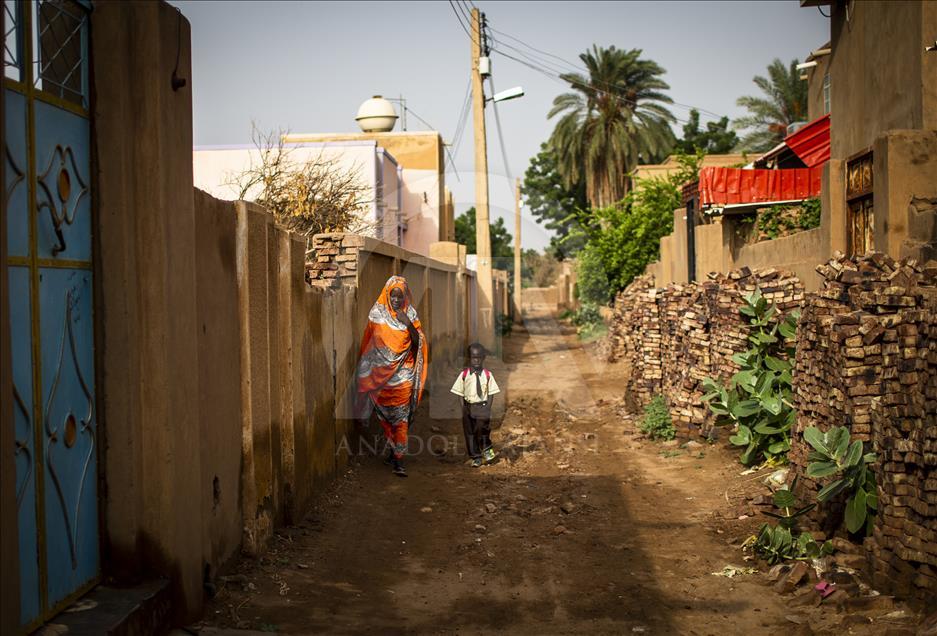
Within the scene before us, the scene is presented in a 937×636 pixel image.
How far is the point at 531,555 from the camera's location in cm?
656

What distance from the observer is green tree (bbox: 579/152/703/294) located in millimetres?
25469

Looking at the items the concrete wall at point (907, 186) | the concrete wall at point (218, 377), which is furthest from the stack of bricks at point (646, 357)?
the concrete wall at point (218, 377)

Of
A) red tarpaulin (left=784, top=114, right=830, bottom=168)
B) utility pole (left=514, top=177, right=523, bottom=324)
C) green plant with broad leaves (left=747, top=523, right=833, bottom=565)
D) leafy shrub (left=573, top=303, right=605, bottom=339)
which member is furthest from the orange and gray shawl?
utility pole (left=514, top=177, right=523, bottom=324)

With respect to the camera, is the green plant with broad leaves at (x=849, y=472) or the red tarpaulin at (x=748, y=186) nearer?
the green plant with broad leaves at (x=849, y=472)

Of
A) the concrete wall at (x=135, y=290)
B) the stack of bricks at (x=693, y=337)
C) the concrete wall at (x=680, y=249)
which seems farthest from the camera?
the concrete wall at (x=680, y=249)

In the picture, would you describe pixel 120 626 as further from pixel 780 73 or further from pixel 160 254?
pixel 780 73

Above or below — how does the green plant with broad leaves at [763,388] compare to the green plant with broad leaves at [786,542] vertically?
above

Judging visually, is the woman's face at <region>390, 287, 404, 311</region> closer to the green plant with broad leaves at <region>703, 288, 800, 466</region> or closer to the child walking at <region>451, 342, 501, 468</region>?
the child walking at <region>451, 342, 501, 468</region>

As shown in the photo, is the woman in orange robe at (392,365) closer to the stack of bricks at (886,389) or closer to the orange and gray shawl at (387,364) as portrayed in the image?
the orange and gray shawl at (387,364)

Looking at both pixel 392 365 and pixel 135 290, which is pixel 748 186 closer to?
pixel 392 365

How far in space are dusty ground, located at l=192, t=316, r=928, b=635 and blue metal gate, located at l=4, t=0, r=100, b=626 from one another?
101cm

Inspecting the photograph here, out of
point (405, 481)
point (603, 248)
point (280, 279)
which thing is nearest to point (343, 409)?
point (405, 481)

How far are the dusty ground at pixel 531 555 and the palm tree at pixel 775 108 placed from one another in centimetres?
2961

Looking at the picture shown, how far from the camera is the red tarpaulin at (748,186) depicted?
15055 millimetres
